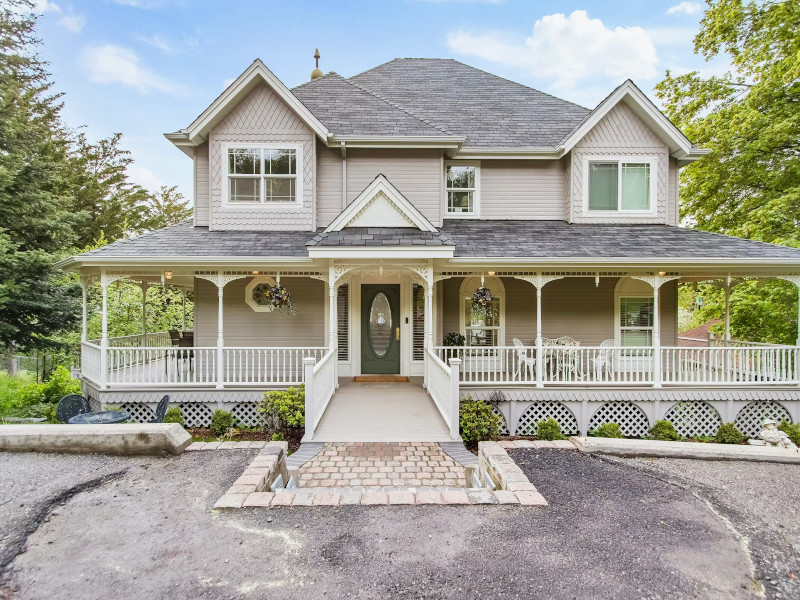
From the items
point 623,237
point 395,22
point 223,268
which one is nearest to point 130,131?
point 395,22

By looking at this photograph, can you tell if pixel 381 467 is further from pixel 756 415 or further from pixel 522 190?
pixel 756 415

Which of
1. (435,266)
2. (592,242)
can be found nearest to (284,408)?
(435,266)

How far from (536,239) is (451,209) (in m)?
2.66

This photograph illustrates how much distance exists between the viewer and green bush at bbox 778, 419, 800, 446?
8367mm

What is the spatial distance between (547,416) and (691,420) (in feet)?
10.3

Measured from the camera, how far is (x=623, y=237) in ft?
32.9

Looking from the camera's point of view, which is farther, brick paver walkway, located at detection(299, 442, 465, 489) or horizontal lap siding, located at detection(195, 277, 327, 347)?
horizontal lap siding, located at detection(195, 277, 327, 347)

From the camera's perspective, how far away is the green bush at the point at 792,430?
8367 mm

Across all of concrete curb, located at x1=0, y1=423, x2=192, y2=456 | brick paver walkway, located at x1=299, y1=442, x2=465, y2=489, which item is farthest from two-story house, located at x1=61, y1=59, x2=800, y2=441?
concrete curb, located at x1=0, y1=423, x2=192, y2=456

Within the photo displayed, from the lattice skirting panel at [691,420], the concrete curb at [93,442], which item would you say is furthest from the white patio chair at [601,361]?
the concrete curb at [93,442]

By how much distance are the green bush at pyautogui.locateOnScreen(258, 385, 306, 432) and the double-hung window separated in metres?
5.05

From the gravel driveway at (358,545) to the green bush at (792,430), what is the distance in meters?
5.76

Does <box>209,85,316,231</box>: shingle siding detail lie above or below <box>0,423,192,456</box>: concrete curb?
above

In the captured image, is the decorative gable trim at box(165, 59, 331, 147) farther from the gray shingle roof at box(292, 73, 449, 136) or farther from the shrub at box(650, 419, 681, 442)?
Answer: the shrub at box(650, 419, 681, 442)
